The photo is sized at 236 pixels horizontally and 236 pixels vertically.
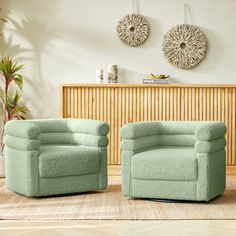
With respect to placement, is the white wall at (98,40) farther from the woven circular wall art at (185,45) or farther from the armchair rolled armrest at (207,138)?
the armchair rolled armrest at (207,138)

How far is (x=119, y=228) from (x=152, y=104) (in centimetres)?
280

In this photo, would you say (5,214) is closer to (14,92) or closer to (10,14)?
(14,92)

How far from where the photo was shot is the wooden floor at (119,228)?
4.36 metres

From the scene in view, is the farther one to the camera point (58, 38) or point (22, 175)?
point (58, 38)

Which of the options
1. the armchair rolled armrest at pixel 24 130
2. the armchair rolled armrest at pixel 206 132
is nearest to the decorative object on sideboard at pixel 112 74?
the armchair rolled armrest at pixel 24 130

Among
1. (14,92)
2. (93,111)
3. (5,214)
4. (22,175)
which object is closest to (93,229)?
(5,214)

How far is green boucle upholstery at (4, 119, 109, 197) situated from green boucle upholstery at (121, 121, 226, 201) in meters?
0.37

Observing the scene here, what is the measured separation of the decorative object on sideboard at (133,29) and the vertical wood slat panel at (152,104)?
60 centimetres

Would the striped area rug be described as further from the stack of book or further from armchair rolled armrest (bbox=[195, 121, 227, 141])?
the stack of book

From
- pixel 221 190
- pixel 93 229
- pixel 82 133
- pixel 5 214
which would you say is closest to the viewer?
pixel 93 229

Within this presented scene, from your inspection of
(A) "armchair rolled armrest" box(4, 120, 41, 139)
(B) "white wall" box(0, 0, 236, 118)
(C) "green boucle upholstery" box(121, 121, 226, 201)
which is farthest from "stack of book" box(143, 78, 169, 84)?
(A) "armchair rolled armrest" box(4, 120, 41, 139)

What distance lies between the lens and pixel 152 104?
7.08 metres

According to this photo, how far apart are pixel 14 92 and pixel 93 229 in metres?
3.28

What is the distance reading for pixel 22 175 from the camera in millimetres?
5668
